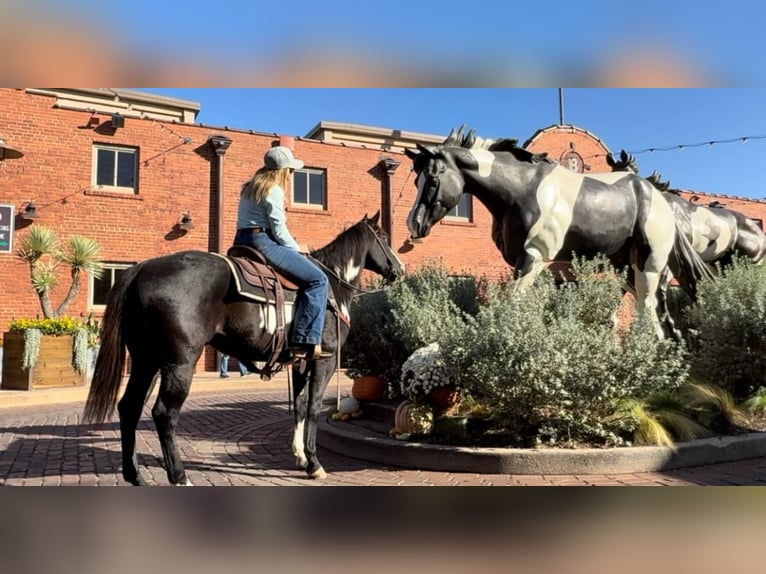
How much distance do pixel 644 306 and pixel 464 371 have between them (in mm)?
2439

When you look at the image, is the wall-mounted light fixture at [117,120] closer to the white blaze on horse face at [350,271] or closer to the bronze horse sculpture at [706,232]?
the white blaze on horse face at [350,271]

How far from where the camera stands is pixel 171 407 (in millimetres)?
3623

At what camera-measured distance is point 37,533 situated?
2545mm

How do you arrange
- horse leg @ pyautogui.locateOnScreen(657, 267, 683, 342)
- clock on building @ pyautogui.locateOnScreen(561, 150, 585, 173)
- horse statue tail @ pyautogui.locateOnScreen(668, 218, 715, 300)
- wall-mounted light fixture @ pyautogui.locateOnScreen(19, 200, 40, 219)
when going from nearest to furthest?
horse leg @ pyautogui.locateOnScreen(657, 267, 683, 342) < horse statue tail @ pyautogui.locateOnScreen(668, 218, 715, 300) < wall-mounted light fixture @ pyautogui.locateOnScreen(19, 200, 40, 219) < clock on building @ pyautogui.locateOnScreen(561, 150, 585, 173)

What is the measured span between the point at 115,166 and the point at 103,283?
2854mm

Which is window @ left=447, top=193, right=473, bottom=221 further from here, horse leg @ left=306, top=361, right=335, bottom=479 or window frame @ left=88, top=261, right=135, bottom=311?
horse leg @ left=306, top=361, right=335, bottom=479

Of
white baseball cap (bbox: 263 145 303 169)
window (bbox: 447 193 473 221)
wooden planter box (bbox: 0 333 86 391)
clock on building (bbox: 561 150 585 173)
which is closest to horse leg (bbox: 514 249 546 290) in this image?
white baseball cap (bbox: 263 145 303 169)

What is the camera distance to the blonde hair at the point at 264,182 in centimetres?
414

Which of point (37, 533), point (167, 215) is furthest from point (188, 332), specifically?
point (167, 215)

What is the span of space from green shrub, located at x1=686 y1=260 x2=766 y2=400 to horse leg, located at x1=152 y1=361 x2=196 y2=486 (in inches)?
182

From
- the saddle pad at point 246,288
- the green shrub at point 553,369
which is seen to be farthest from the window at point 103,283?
the green shrub at point 553,369

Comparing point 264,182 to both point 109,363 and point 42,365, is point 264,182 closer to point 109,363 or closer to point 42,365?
point 109,363

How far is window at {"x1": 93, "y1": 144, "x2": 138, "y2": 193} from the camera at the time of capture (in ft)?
44.4
